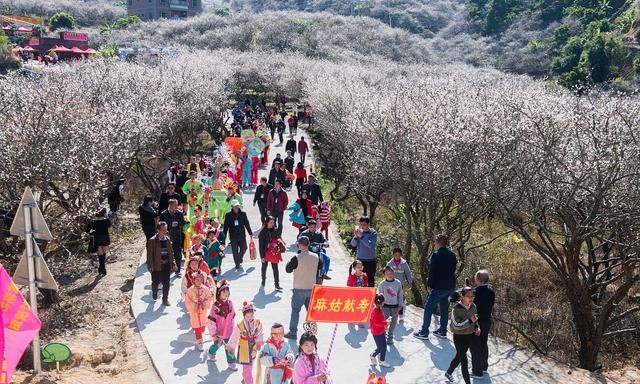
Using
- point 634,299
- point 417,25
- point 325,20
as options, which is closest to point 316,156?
point 634,299

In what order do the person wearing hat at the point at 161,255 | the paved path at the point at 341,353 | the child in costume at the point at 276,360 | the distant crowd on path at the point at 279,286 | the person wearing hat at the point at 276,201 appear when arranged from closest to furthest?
the child in costume at the point at 276,360 → the distant crowd on path at the point at 279,286 → the paved path at the point at 341,353 → the person wearing hat at the point at 161,255 → the person wearing hat at the point at 276,201

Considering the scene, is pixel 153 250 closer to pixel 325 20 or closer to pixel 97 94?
pixel 97 94

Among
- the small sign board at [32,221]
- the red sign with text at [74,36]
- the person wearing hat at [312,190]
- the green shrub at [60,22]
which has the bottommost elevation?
the person wearing hat at [312,190]

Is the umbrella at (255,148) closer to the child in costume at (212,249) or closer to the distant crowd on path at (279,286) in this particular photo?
the distant crowd on path at (279,286)

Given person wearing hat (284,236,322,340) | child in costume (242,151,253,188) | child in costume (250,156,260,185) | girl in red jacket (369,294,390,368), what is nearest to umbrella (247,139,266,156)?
child in costume (242,151,253,188)

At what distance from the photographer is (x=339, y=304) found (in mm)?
7785

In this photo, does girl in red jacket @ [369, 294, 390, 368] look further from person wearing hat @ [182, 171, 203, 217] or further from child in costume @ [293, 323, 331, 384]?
person wearing hat @ [182, 171, 203, 217]

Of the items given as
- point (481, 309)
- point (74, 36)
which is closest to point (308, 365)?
point (481, 309)

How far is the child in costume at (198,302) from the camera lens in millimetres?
9180

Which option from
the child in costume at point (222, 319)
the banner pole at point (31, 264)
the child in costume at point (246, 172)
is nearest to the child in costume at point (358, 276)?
the child in costume at point (222, 319)

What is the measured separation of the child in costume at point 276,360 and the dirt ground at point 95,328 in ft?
7.22

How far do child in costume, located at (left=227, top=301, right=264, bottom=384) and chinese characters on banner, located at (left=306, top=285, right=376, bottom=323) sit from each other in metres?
0.70

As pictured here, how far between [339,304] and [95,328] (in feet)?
17.0

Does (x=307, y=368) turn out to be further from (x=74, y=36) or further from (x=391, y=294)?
(x=74, y=36)
